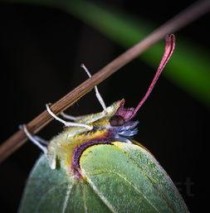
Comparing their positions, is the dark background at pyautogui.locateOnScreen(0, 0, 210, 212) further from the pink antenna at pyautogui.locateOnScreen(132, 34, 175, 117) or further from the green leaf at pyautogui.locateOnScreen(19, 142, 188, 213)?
the pink antenna at pyautogui.locateOnScreen(132, 34, 175, 117)

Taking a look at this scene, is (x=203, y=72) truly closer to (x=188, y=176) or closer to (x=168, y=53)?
→ (x=168, y=53)

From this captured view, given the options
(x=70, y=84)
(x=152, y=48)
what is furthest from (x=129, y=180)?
(x=70, y=84)

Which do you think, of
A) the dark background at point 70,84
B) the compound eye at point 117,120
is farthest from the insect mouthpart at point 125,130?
the dark background at point 70,84

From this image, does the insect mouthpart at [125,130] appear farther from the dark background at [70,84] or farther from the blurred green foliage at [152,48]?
the dark background at [70,84]

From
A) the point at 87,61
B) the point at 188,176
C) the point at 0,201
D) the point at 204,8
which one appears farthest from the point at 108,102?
the point at 204,8

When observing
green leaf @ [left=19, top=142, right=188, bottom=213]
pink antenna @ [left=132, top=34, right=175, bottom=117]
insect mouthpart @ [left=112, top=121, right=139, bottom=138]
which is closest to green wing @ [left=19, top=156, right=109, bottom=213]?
green leaf @ [left=19, top=142, right=188, bottom=213]

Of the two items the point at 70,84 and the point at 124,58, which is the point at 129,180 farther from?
the point at 70,84
